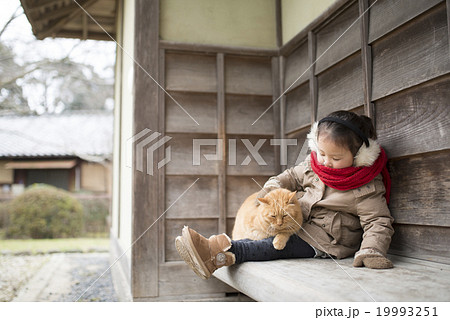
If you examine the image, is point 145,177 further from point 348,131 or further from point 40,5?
point 40,5

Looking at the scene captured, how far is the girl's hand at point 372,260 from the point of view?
1496 millimetres

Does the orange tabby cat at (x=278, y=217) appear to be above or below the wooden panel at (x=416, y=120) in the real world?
below

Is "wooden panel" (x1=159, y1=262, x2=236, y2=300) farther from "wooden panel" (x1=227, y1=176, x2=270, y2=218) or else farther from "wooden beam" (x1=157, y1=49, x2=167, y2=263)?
"wooden panel" (x1=227, y1=176, x2=270, y2=218)

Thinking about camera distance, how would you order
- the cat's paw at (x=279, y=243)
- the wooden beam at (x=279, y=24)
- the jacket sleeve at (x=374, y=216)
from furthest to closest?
the wooden beam at (x=279, y=24) → the cat's paw at (x=279, y=243) → the jacket sleeve at (x=374, y=216)

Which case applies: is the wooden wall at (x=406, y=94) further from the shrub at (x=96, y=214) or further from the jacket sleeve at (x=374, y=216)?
the shrub at (x=96, y=214)

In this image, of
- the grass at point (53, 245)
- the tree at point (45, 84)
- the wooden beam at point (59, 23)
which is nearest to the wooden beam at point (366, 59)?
the wooden beam at point (59, 23)

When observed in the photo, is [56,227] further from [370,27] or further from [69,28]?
[370,27]

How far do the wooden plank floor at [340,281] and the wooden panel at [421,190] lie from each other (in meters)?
0.19

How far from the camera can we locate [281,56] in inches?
110

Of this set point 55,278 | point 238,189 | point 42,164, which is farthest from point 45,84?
point 238,189

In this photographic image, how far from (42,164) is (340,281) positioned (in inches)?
429

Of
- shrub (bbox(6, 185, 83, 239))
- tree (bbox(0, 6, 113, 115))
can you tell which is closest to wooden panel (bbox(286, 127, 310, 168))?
tree (bbox(0, 6, 113, 115))

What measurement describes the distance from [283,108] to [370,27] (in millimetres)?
956

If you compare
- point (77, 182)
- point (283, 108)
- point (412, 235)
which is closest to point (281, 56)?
point (283, 108)
